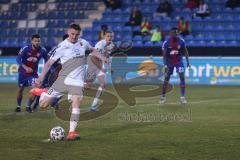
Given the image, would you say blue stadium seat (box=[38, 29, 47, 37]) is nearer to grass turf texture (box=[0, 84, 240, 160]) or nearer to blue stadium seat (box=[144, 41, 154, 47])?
blue stadium seat (box=[144, 41, 154, 47])

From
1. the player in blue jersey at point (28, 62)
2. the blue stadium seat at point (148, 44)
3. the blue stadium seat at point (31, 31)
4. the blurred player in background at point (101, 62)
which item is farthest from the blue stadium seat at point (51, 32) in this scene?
the player in blue jersey at point (28, 62)

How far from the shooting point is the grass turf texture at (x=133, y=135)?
8938 mm

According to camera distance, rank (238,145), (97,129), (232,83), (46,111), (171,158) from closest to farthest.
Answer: (171,158) → (238,145) → (97,129) → (46,111) → (232,83)

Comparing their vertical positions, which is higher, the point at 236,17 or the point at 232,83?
the point at 236,17

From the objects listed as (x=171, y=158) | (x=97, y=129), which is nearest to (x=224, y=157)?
(x=171, y=158)

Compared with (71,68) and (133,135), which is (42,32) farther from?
(133,135)

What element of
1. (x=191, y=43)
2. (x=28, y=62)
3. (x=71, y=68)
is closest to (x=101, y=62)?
(x=28, y=62)

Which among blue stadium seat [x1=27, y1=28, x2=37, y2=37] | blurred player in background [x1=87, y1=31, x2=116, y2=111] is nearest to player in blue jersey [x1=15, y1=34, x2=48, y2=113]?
blurred player in background [x1=87, y1=31, x2=116, y2=111]

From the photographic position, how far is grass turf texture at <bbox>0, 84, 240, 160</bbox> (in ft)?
29.3

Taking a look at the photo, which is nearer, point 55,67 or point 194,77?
point 55,67

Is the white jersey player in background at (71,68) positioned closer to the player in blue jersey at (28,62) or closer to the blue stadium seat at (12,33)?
the player in blue jersey at (28,62)

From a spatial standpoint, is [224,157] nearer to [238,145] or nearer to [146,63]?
[238,145]

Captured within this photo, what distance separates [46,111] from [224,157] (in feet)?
26.7

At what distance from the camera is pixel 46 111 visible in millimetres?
15922
